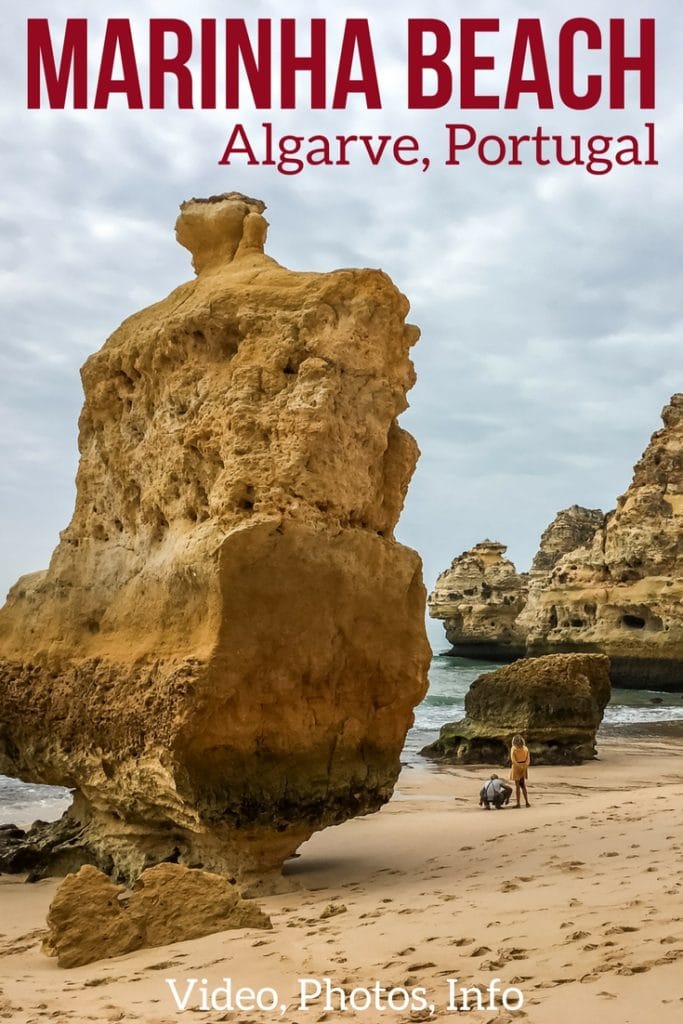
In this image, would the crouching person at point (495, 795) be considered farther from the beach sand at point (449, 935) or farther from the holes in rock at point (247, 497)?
the holes in rock at point (247, 497)

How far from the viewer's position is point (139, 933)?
18.1 ft

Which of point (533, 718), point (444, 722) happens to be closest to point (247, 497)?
point (533, 718)

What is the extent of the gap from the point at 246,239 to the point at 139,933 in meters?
5.69

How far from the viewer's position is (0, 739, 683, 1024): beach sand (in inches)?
151

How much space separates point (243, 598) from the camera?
22.5 feet

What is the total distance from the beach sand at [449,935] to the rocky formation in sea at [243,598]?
2.59 ft

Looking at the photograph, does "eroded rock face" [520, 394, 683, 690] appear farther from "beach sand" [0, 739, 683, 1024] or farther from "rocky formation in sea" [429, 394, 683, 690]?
"beach sand" [0, 739, 683, 1024]

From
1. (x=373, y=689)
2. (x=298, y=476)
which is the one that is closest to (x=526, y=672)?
(x=373, y=689)

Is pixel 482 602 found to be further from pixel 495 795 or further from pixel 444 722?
pixel 495 795

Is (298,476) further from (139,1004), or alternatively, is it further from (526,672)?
(526,672)

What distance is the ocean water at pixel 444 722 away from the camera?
41.3 feet

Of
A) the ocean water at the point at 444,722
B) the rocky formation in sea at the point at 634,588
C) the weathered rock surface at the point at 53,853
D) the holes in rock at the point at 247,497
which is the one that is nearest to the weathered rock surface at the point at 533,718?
the ocean water at the point at 444,722

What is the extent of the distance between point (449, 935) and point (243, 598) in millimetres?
2729

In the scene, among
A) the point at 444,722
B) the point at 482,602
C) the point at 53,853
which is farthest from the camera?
the point at 482,602
